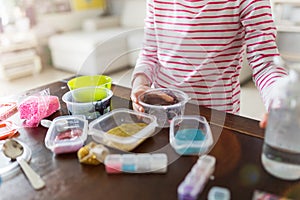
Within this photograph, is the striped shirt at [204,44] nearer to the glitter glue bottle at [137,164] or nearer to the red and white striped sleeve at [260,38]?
the red and white striped sleeve at [260,38]

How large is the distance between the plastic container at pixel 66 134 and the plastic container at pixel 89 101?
3cm

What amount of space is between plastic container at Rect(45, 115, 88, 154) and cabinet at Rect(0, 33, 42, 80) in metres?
2.88

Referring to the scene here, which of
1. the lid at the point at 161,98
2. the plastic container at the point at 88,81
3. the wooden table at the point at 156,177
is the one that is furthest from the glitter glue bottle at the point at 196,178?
the plastic container at the point at 88,81

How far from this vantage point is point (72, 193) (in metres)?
0.57

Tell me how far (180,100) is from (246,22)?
28cm

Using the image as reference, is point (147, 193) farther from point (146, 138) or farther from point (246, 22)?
point (246, 22)

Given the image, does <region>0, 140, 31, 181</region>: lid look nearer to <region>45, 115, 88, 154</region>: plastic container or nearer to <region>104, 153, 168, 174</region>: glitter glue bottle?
<region>45, 115, 88, 154</region>: plastic container

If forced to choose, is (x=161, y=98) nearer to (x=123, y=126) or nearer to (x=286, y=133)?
(x=123, y=126)

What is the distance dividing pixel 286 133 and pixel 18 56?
3.36 meters

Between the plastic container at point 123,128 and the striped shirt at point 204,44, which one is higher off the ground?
the striped shirt at point 204,44

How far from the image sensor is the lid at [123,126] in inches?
28.1

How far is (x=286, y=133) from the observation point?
22.3 inches

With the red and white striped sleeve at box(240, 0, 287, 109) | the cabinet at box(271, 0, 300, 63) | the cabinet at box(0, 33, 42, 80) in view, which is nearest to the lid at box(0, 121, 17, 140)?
the red and white striped sleeve at box(240, 0, 287, 109)

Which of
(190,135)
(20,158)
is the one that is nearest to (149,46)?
(190,135)
